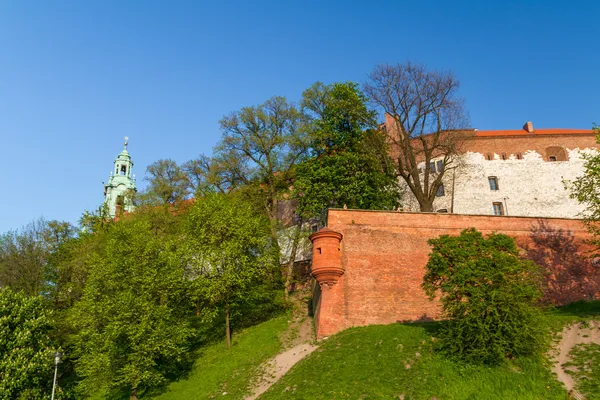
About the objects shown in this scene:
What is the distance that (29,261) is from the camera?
120 feet

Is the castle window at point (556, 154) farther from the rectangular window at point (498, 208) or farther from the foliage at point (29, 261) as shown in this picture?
the foliage at point (29, 261)

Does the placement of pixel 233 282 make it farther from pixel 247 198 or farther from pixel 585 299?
pixel 585 299

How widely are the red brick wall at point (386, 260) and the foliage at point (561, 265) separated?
0.58 meters

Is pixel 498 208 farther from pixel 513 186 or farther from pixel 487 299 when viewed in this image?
pixel 487 299

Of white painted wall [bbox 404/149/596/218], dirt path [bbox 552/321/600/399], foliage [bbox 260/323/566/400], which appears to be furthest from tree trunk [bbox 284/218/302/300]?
dirt path [bbox 552/321/600/399]

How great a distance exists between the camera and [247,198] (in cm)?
3831

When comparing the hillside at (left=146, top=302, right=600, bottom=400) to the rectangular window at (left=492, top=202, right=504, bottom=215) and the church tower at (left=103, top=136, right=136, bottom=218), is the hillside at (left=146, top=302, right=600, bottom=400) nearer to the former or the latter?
the rectangular window at (left=492, top=202, right=504, bottom=215)

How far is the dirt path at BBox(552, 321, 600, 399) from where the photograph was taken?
17.6 meters

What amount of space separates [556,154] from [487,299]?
32.6m

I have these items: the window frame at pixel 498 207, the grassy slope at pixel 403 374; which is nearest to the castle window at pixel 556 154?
the window frame at pixel 498 207

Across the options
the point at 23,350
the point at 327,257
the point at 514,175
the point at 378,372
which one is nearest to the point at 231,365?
the point at 327,257

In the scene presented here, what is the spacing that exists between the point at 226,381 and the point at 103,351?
673cm

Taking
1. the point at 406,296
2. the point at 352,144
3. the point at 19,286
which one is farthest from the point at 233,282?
the point at 19,286

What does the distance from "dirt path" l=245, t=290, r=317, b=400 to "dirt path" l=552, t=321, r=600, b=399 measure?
36.2 ft
